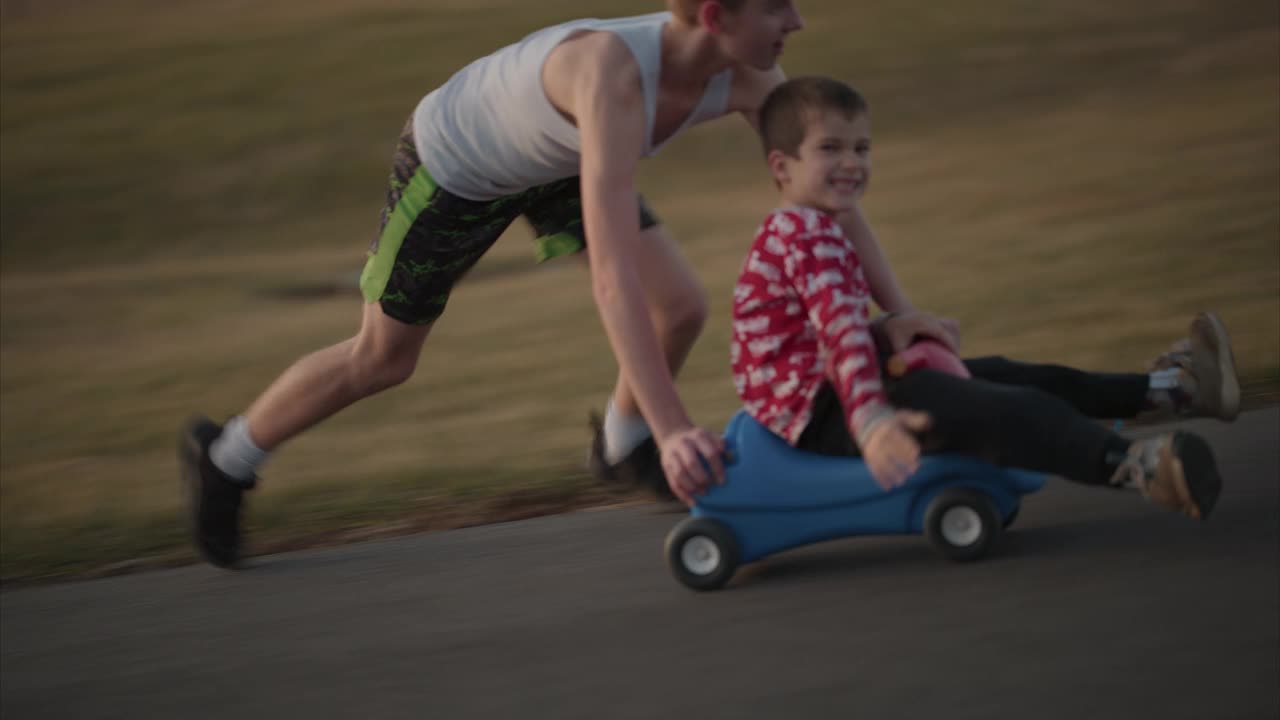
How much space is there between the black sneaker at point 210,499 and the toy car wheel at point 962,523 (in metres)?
Answer: 1.52

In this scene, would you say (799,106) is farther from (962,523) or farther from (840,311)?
(962,523)

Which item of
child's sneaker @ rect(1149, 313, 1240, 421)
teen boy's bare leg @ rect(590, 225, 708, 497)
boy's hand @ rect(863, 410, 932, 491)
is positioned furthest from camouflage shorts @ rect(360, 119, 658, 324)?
child's sneaker @ rect(1149, 313, 1240, 421)

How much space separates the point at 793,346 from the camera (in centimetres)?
278

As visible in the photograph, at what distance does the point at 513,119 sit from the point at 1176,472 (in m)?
1.36

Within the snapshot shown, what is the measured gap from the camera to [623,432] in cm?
335

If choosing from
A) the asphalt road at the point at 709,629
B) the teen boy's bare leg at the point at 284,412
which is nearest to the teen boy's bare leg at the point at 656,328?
the asphalt road at the point at 709,629

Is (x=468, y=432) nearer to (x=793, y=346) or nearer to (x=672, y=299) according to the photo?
(x=672, y=299)

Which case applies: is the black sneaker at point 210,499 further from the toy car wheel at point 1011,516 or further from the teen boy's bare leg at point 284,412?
the toy car wheel at point 1011,516

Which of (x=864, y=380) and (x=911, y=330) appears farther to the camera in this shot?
(x=911, y=330)

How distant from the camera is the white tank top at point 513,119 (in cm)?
288

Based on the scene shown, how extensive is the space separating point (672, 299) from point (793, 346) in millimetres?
610

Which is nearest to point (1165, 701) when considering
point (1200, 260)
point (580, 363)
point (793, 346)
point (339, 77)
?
point (793, 346)

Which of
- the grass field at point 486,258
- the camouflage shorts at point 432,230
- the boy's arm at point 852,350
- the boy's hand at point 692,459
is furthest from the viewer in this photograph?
the grass field at point 486,258

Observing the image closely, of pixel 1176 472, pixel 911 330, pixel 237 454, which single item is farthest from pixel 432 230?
pixel 1176 472
